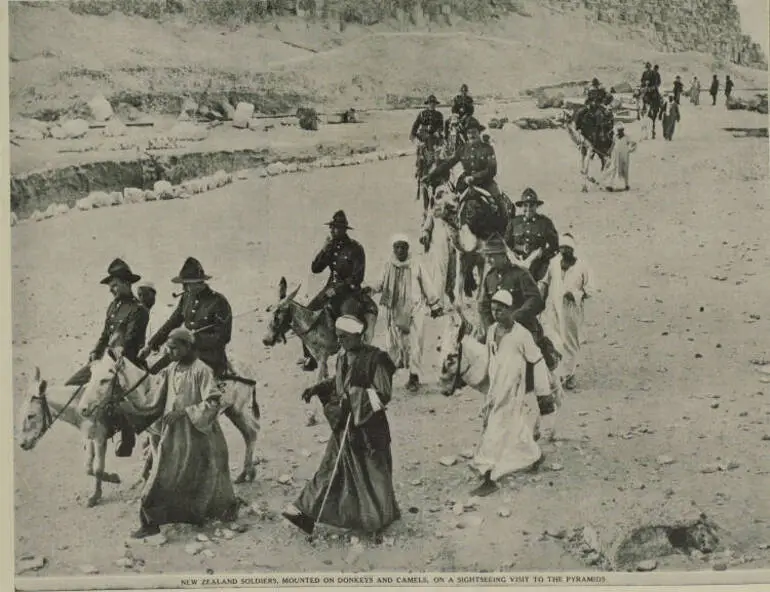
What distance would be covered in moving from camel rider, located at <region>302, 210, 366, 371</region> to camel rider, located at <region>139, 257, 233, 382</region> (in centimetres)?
72

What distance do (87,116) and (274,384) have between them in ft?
9.92

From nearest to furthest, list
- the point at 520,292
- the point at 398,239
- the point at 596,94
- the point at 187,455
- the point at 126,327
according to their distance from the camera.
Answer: the point at 187,455 < the point at 520,292 < the point at 126,327 < the point at 398,239 < the point at 596,94

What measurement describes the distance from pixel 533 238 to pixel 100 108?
4.12 metres

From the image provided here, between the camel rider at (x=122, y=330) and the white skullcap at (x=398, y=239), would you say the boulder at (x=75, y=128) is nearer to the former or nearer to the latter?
the camel rider at (x=122, y=330)

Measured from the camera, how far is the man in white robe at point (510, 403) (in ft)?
30.8

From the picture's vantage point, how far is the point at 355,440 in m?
9.22

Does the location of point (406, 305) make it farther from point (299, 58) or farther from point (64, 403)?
point (64, 403)

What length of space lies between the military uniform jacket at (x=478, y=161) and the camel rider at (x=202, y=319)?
2432 mm

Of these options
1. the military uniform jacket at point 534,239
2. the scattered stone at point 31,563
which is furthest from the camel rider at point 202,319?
the military uniform jacket at point 534,239

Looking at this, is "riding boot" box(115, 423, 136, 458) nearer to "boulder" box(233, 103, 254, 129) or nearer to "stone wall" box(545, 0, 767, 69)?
"boulder" box(233, 103, 254, 129)

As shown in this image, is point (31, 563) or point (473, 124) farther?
point (473, 124)

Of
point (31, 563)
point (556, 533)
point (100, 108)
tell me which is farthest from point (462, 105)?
point (31, 563)

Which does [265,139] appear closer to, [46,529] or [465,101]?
[465,101]

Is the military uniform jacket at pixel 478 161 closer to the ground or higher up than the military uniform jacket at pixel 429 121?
closer to the ground
